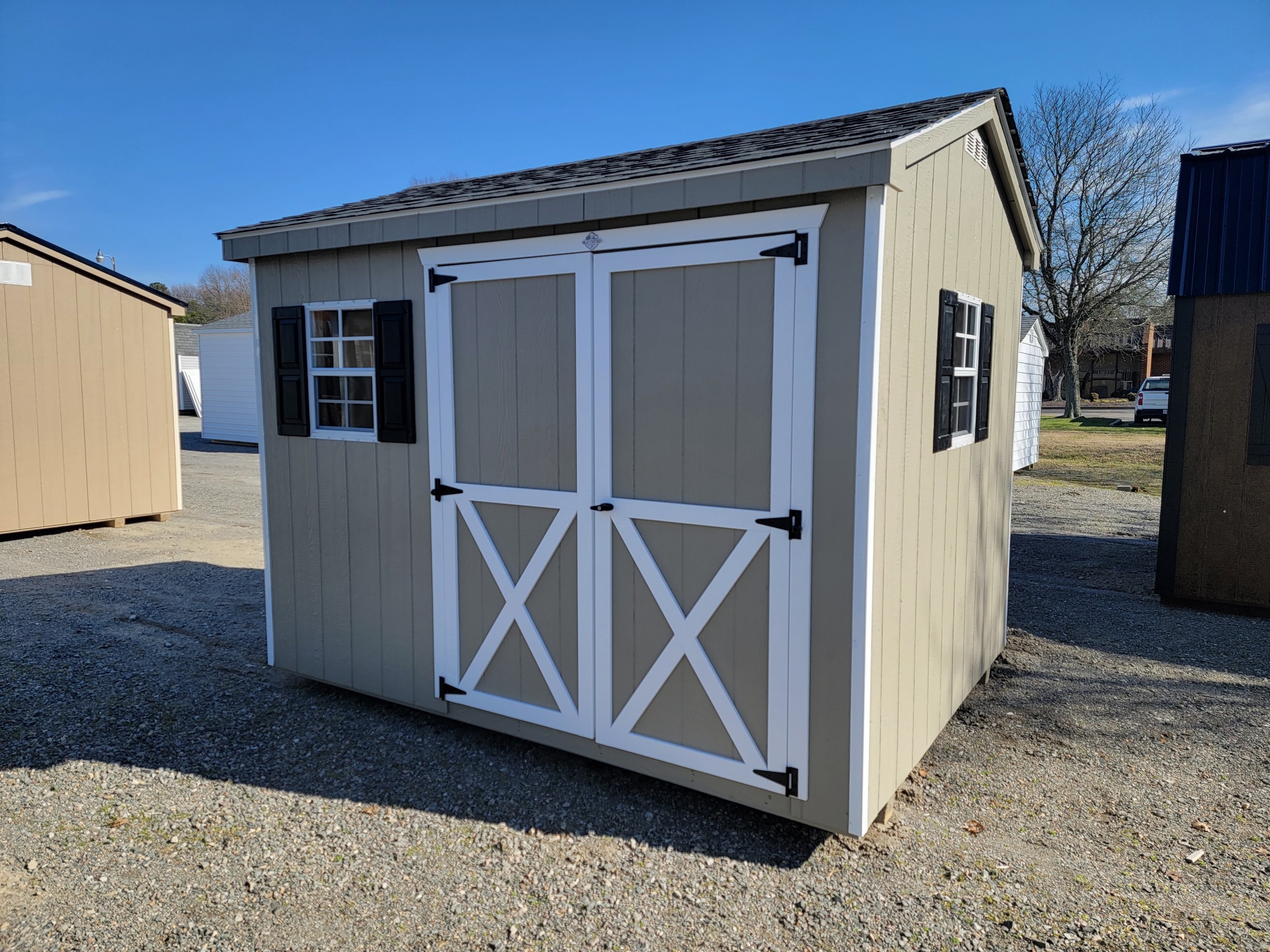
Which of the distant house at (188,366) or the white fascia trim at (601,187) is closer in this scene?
the white fascia trim at (601,187)

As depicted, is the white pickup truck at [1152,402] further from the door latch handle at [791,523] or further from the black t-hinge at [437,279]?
the black t-hinge at [437,279]

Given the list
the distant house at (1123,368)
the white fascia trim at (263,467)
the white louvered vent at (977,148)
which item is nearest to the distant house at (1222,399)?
the white louvered vent at (977,148)

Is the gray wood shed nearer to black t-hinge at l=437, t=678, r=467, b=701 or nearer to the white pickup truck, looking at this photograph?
Result: black t-hinge at l=437, t=678, r=467, b=701

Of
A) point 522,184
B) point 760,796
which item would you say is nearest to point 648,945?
point 760,796

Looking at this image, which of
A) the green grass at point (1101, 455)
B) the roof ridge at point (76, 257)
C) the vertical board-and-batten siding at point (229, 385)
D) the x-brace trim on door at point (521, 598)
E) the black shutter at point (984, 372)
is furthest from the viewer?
the vertical board-and-batten siding at point (229, 385)

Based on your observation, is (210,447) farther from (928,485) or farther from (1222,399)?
(1222,399)

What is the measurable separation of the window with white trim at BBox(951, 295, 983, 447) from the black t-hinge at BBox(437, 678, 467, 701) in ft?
9.07

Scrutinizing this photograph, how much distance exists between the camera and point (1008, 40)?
13.8m

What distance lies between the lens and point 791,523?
306 centimetres

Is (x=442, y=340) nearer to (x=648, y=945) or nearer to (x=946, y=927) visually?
(x=648, y=945)

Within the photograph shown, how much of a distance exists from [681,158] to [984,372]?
197 centimetres

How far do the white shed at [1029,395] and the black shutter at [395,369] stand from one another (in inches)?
506

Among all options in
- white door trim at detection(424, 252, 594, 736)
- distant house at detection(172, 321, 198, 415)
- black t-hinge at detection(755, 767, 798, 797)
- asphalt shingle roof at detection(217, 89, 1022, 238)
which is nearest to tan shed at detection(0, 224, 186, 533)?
asphalt shingle roof at detection(217, 89, 1022, 238)

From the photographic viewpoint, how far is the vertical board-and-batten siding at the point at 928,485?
10.1ft
